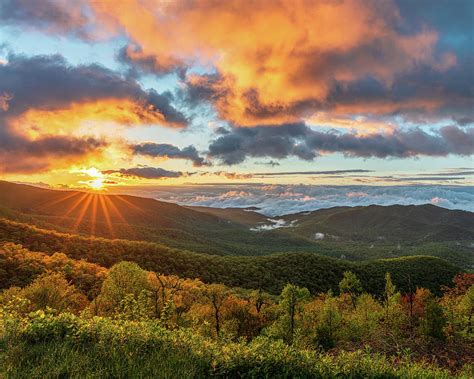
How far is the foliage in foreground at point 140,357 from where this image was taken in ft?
26.8

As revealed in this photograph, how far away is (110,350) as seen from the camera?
9.08 meters

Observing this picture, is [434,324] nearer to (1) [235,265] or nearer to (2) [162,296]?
(2) [162,296]

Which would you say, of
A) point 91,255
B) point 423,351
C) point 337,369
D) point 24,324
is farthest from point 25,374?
point 91,255

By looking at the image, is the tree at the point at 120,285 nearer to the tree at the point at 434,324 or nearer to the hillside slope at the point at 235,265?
the tree at the point at 434,324

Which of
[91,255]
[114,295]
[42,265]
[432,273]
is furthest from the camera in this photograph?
[432,273]

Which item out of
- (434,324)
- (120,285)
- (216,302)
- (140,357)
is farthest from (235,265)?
(140,357)

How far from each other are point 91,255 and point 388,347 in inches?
2742

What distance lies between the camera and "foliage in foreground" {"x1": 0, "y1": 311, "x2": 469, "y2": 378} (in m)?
8.17

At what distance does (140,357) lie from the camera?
888 centimetres

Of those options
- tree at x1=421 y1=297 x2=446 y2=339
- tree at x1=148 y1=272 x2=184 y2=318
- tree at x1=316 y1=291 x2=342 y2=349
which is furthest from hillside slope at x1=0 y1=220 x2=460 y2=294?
tree at x1=421 y1=297 x2=446 y2=339

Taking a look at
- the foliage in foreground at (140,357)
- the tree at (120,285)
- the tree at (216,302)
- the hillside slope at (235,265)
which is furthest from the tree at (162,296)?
the hillside slope at (235,265)

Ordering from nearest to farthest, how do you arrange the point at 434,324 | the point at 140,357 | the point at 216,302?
the point at 140,357, the point at 434,324, the point at 216,302

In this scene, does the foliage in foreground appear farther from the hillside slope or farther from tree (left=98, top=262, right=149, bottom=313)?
the hillside slope

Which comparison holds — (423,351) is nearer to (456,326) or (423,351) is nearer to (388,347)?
(388,347)
